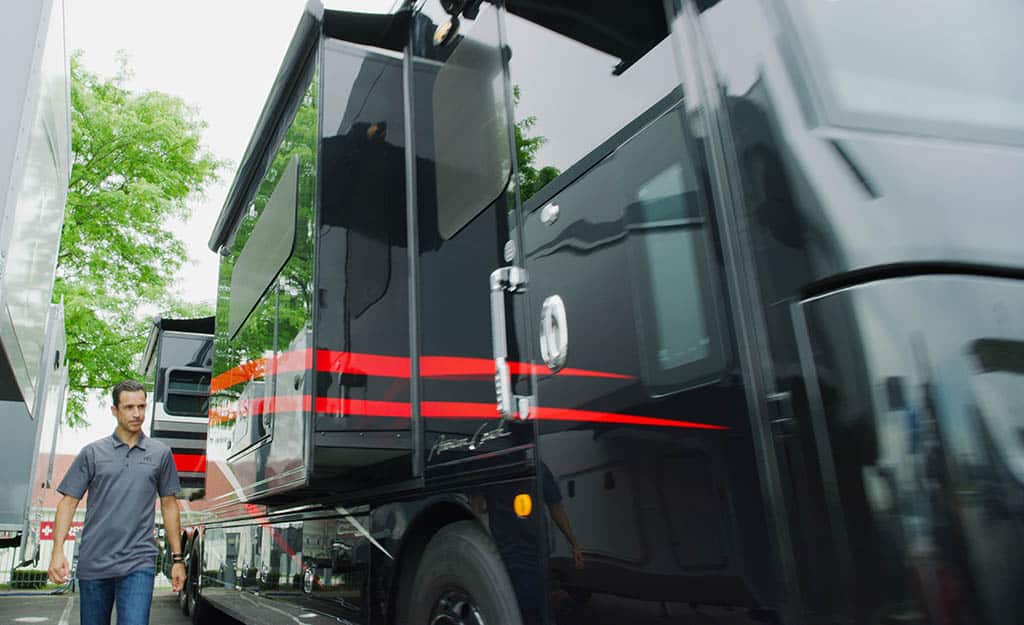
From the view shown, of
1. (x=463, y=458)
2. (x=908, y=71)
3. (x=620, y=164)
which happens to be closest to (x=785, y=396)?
(x=908, y=71)

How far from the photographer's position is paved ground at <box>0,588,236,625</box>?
896 centimetres

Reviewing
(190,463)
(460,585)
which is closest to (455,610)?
(460,585)

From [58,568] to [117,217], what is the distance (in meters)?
11.1

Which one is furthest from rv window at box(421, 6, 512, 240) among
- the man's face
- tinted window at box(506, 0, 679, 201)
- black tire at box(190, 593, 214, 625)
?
black tire at box(190, 593, 214, 625)

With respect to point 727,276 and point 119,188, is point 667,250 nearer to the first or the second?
point 727,276

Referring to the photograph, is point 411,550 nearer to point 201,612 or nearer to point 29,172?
point 29,172

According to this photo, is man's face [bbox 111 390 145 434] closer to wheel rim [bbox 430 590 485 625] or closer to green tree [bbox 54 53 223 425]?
wheel rim [bbox 430 590 485 625]

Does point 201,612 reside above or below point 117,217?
below

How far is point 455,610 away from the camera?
2678 mm

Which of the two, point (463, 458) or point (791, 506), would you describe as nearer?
point (791, 506)

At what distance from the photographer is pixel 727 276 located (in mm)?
1688

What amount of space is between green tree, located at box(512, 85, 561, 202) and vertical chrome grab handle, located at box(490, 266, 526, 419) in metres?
0.23

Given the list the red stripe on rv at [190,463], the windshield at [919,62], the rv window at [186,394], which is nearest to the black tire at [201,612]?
the red stripe on rv at [190,463]

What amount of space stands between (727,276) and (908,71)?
1.63 ft
